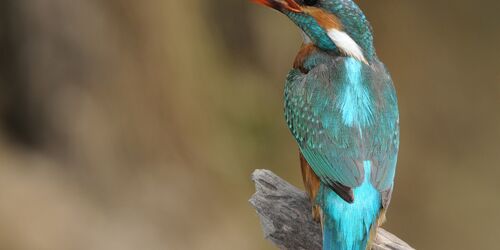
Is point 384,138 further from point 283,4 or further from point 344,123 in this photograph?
point 283,4

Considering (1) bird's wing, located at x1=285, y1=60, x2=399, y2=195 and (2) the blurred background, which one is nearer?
(1) bird's wing, located at x1=285, y1=60, x2=399, y2=195

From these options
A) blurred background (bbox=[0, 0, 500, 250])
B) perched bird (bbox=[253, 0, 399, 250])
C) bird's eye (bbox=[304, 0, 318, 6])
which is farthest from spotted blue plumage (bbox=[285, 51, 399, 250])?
blurred background (bbox=[0, 0, 500, 250])

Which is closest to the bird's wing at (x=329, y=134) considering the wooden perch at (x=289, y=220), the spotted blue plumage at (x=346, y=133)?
the spotted blue plumage at (x=346, y=133)

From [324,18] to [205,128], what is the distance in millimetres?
2725

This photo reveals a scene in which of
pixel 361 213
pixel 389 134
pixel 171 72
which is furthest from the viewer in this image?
pixel 171 72

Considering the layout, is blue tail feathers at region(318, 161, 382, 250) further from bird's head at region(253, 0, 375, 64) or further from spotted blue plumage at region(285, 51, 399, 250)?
bird's head at region(253, 0, 375, 64)

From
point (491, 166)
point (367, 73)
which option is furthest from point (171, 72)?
point (367, 73)

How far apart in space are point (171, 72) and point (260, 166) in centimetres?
82

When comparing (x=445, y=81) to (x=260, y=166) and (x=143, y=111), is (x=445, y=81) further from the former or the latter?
(x=143, y=111)

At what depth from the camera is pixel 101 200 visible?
5.75 metres

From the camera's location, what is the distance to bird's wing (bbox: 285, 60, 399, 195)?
2.78 m

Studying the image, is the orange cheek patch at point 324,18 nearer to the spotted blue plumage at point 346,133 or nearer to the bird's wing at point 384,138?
the spotted blue plumage at point 346,133

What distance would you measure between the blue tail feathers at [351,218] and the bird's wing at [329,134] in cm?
4

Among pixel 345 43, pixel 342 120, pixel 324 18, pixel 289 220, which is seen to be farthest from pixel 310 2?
pixel 289 220
